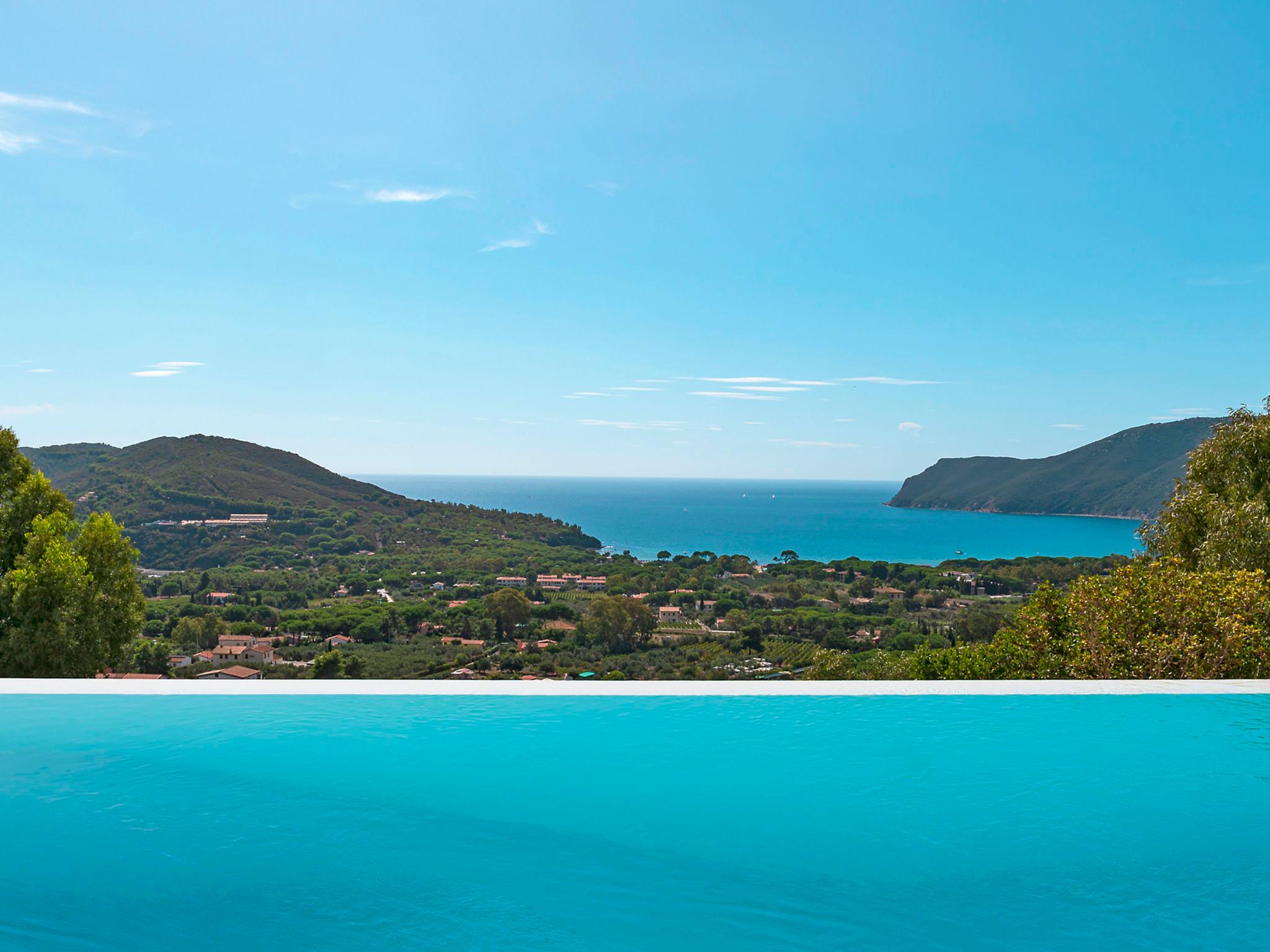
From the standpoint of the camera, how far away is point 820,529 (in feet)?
284

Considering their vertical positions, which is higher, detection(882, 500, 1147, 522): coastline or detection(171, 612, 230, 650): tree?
detection(882, 500, 1147, 522): coastline

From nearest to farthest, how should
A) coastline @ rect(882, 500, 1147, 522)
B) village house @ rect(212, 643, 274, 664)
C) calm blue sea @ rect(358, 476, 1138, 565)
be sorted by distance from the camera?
1. village house @ rect(212, 643, 274, 664)
2. calm blue sea @ rect(358, 476, 1138, 565)
3. coastline @ rect(882, 500, 1147, 522)

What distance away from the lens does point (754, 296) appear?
1978cm

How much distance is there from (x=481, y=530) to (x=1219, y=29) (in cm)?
3718

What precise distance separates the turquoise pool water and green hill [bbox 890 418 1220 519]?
4631 centimetres

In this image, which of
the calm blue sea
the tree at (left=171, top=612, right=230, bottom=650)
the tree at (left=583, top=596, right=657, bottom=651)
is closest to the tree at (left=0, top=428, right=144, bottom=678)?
the tree at (left=171, top=612, right=230, bottom=650)

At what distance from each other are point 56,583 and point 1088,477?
77179mm

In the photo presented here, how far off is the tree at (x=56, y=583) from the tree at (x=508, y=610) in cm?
1405

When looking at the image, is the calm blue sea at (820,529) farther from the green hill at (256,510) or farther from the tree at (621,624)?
the tree at (621,624)

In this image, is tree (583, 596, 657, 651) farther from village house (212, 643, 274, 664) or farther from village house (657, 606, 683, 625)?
village house (212, 643, 274, 664)

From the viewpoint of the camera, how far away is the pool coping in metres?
5.35

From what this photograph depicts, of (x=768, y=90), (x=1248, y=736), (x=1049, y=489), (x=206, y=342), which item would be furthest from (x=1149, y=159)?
(x=1049, y=489)

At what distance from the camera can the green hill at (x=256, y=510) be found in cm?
3500

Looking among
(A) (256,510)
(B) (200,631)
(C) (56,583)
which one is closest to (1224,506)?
(C) (56,583)
